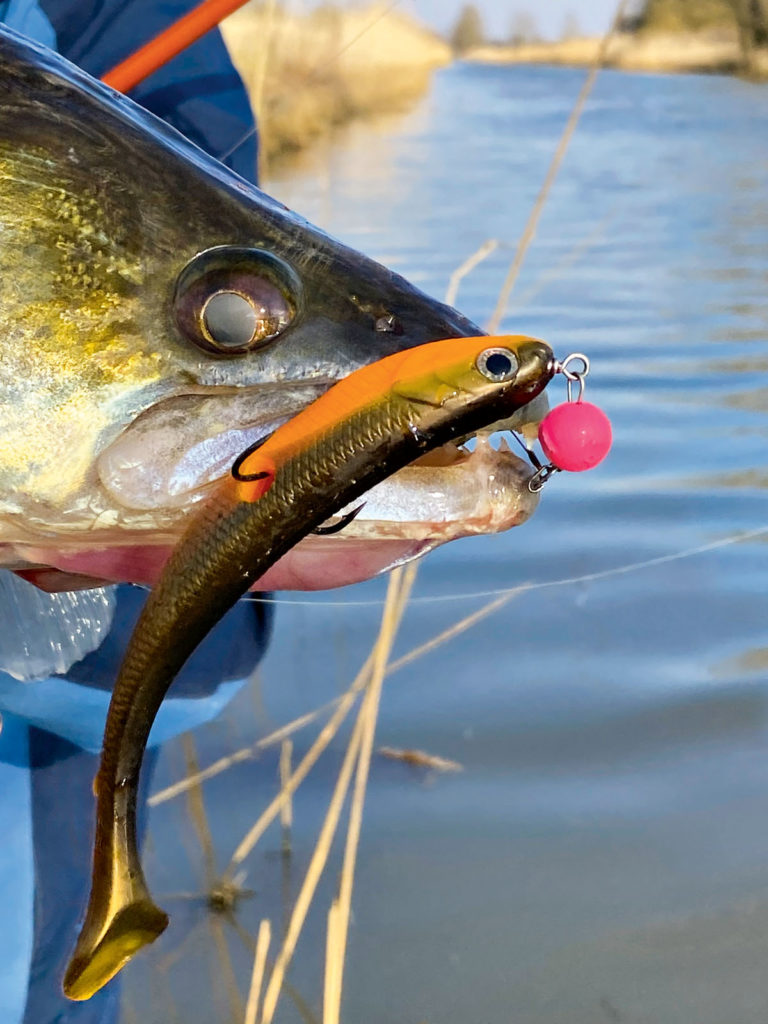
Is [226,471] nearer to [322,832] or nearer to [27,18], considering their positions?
[27,18]

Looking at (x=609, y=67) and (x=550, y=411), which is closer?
(x=550, y=411)

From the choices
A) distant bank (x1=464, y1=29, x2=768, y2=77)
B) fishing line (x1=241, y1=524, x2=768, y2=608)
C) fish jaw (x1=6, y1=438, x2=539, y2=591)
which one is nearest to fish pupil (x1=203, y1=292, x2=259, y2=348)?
fish jaw (x1=6, y1=438, x2=539, y2=591)

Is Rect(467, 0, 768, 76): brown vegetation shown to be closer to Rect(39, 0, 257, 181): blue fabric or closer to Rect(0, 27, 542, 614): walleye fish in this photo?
Rect(39, 0, 257, 181): blue fabric

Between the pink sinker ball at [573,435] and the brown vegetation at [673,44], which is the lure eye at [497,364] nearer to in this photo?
the pink sinker ball at [573,435]

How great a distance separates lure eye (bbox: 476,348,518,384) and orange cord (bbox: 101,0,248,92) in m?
1.00

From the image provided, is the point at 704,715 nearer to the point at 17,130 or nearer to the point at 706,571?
the point at 706,571

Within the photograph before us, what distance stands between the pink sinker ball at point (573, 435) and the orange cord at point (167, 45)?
0.92m

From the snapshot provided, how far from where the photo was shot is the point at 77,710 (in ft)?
5.21

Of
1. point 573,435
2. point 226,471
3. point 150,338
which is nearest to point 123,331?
point 150,338

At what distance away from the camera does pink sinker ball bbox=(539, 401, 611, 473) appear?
98 cm

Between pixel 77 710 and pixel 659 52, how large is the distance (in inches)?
542

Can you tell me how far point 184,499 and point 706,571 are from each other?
2459 mm

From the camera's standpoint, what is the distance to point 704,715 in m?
2.59

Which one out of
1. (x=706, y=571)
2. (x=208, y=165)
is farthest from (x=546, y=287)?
(x=208, y=165)
